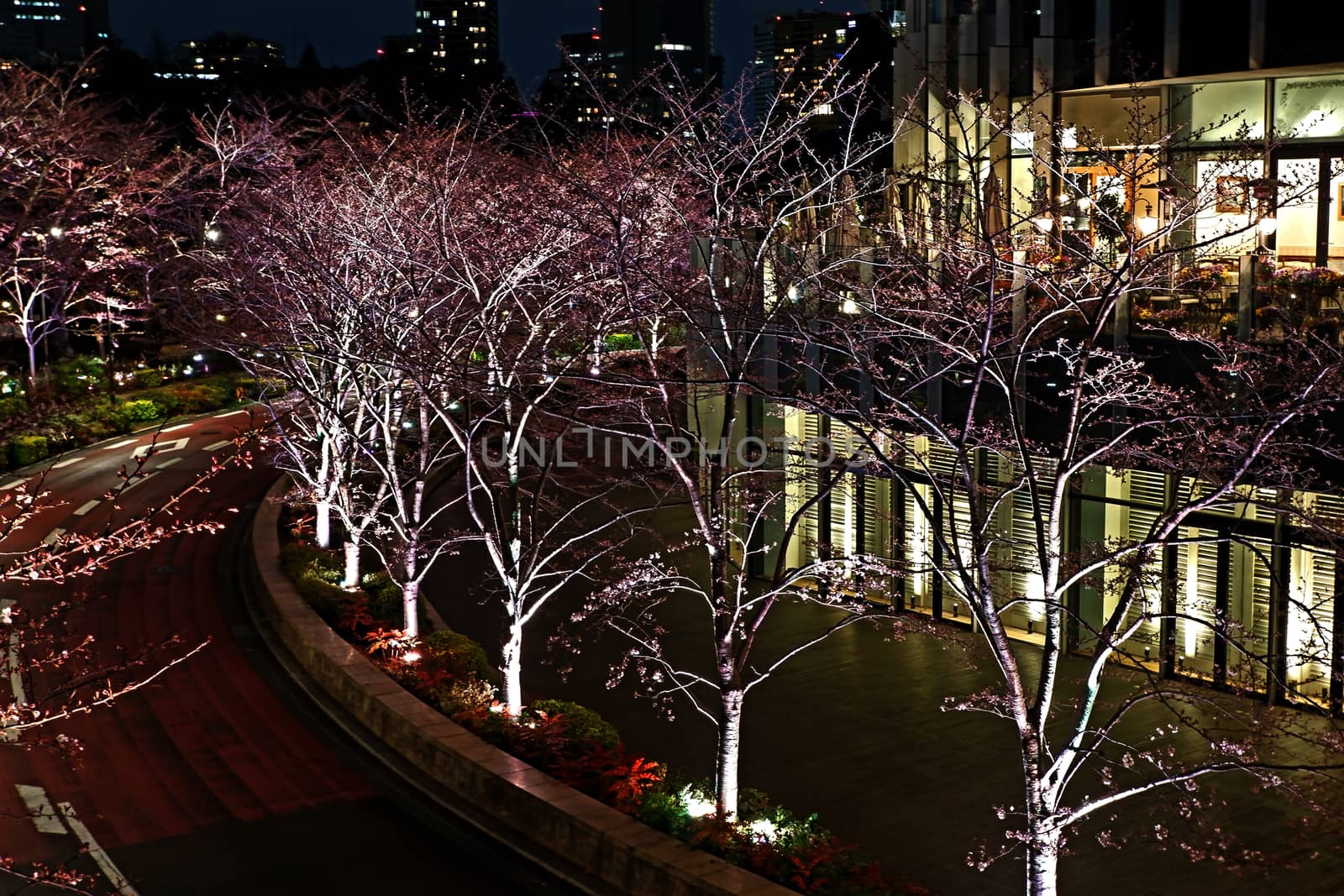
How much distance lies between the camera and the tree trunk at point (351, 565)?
22875 millimetres

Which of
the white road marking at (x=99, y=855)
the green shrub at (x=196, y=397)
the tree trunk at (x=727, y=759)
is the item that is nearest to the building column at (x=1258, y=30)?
the tree trunk at (x=727, y=759)

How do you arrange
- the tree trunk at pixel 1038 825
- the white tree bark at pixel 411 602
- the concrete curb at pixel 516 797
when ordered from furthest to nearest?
the white tree bark at pixel 411 602
the concrete curb at pixel 516 797
the tree trunk at pixel 1038 825

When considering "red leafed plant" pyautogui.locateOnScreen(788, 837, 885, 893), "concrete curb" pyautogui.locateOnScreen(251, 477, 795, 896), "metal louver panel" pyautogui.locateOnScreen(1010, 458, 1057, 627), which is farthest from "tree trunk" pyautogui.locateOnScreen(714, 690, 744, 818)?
"metal louver panel" pyautogui.locateOnScreen(1010, 458, 1057, 627)

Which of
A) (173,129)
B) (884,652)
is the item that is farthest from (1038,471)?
(173,129)

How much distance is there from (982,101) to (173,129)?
152ft

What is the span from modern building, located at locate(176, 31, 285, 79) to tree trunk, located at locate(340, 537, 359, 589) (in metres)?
48.9

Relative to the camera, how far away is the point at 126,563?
2650cm

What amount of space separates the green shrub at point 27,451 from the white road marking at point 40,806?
21.3 meters

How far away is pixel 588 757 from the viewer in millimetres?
14609

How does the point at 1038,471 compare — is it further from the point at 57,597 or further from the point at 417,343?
the point at 57,597

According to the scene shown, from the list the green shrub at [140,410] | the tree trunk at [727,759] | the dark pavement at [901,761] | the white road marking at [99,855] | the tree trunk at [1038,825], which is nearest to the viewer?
the tree trunk at [1038,825]

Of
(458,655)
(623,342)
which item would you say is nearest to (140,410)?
(623,342)

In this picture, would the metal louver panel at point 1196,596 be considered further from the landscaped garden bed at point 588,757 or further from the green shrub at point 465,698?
the green shrub at point 465,698

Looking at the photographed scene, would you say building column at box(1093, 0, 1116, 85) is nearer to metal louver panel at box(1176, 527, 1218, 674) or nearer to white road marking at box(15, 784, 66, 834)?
metal louver panel at box(1176, 527, 1218, 674)
